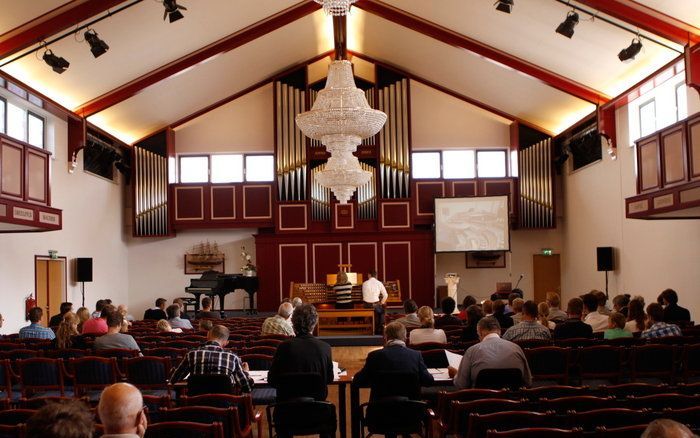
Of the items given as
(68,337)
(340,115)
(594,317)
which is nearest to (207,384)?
(68,337)

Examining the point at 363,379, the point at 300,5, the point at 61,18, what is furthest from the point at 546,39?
the point at 363,379

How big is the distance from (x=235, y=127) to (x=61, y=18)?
8.74 metres

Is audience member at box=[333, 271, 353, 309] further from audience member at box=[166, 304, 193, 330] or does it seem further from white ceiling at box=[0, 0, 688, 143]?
white ceiling at box=[0, 0, 688, 143]

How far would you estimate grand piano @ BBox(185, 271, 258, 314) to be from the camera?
16.8 m

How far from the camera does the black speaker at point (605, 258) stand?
49.7 feet

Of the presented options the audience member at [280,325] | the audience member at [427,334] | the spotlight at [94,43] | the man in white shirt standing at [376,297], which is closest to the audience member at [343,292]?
the man in white shirt standing at [376,297]

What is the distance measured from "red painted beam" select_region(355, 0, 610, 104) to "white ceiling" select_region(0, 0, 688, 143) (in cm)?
20

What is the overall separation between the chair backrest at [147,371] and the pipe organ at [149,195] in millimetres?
12912

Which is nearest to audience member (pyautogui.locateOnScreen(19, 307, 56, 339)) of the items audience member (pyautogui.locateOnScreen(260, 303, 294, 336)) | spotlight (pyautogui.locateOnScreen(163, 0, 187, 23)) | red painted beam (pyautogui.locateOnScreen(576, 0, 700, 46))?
audience member (pyautogui.locateOnScreen(260, 303, 294, 336))

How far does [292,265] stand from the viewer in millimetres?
18953

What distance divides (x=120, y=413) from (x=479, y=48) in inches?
553

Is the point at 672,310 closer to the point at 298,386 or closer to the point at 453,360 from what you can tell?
the point at 453,360

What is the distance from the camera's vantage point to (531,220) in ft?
61.1

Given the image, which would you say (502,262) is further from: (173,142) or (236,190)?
(173,142)
